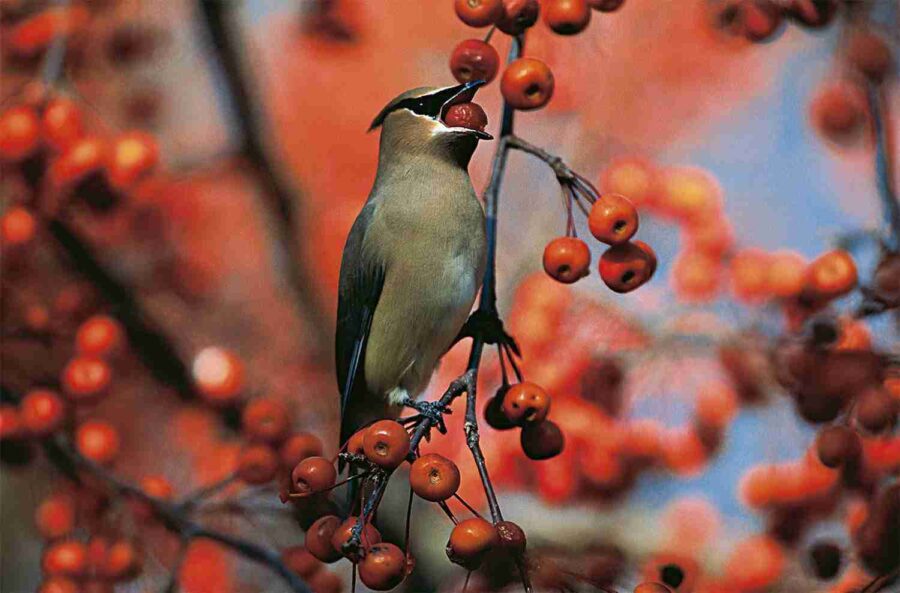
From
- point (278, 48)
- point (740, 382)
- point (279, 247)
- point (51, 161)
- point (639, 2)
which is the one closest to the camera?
point (51, 161)

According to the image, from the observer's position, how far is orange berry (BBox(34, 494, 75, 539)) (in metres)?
3.67

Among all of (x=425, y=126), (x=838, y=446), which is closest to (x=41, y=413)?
(x=425, y=126)

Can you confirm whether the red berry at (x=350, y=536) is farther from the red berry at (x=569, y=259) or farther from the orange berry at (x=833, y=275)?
the orange berry at (x=833, y=275)

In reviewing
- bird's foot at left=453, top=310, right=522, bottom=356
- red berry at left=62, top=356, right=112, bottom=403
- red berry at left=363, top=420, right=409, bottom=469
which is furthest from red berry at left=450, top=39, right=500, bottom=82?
red berry at left=62, top=356, right=112, bottom=403

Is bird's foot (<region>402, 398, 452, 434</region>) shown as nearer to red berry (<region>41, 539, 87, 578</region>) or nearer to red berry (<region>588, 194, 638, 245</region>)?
red berry (<region>588, 194, 638, 245</region>)

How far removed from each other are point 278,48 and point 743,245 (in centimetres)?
468

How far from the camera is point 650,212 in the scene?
4.97 m

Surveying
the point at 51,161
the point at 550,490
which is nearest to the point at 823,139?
the point at 550,490

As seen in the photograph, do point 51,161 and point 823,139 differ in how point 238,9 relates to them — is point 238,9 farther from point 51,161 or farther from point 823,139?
point 823,139

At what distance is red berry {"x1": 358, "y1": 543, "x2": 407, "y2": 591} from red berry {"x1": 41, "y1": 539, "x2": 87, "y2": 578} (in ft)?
5.67

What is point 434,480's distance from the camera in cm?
215

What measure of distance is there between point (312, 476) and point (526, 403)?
493 millimetres

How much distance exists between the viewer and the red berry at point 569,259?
2.54 meters

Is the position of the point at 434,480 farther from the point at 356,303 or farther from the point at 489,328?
the point at 356,303
